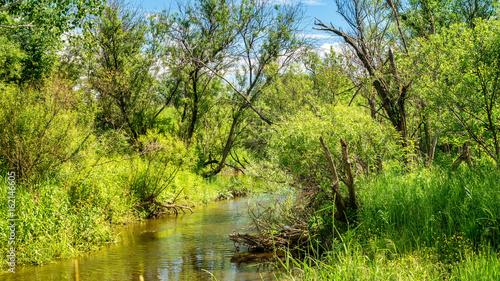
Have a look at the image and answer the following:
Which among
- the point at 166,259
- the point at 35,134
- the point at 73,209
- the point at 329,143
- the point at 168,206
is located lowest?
the point at 166,259

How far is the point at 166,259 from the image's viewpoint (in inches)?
384

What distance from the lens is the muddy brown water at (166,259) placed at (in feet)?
27.3

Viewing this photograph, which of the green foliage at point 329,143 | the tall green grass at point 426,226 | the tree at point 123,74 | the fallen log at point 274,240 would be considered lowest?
the fallen log at point 274,240

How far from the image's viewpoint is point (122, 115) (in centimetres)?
2052

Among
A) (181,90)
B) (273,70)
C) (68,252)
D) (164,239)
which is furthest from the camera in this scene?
(181,90)

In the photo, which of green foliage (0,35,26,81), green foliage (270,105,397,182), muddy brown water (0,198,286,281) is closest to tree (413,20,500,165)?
green foliage (270,105,397,182)

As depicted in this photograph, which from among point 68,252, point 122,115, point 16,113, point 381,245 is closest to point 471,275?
point 381,245

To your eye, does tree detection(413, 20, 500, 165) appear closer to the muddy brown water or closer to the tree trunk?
the muddy brown water

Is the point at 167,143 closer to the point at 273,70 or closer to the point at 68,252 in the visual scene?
the point at 273,70

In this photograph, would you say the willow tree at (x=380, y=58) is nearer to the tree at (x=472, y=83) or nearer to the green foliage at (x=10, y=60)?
the tree at (x=472, y=83)

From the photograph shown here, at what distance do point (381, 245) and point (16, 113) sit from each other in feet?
29.1

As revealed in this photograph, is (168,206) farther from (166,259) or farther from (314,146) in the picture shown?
(314,146)

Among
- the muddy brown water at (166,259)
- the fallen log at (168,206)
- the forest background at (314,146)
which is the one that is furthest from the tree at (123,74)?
the muddy brown water at (166,259)

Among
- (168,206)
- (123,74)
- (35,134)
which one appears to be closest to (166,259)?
(35,134)
